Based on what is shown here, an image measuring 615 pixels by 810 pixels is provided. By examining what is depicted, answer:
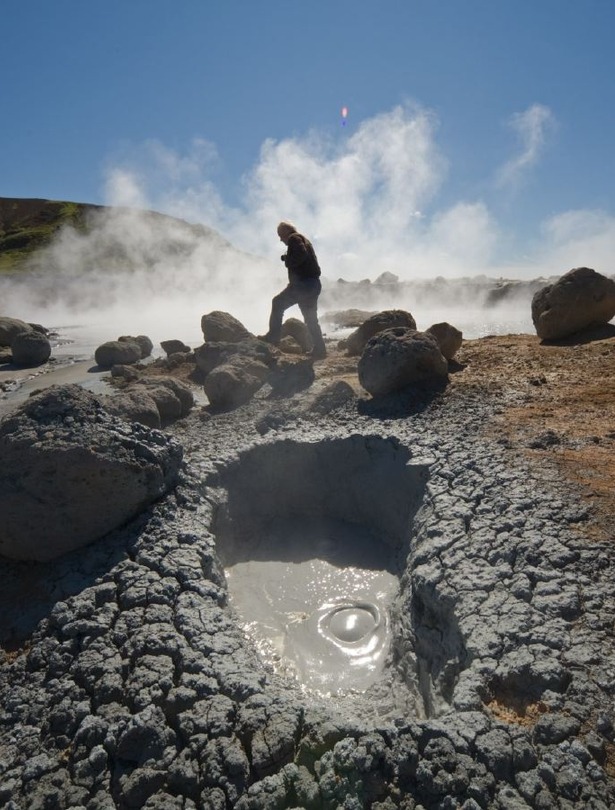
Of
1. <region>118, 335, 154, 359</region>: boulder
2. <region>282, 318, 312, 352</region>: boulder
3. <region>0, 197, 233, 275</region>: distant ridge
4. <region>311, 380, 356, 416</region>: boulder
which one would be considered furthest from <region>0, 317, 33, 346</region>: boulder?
<region>0, 197, 233, 275</region>: distant ridge

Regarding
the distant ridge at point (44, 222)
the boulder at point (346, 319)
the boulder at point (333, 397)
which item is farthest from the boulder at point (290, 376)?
the distant ridge at point (44, 222)

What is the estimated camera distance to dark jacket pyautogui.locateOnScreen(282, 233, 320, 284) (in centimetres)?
746

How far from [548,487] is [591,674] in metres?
1.46

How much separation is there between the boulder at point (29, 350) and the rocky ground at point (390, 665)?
802 centimetres

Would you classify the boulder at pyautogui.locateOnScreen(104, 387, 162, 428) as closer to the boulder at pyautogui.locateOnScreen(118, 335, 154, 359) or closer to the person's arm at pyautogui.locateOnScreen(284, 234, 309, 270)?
Answer: the person's arm at pyautogui.locateOnScreen(284, 234, 309, 270)

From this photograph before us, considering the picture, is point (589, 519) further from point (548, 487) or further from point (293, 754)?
point (293, 754)

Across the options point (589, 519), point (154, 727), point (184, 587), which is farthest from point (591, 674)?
point (184, 587)

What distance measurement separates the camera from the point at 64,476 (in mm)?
3449

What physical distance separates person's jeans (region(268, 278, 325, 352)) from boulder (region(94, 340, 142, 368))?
3.40 meters

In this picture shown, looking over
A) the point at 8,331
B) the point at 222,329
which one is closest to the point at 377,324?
the point at 222,329

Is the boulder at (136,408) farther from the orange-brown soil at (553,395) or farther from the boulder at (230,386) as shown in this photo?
the orange-brown soil at (553,395)

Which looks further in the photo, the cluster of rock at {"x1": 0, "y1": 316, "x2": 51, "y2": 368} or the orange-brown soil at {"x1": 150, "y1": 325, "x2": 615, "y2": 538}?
the cluster of rock at {"x1": 0, "y1": 316, "x2": 51, "y2": 368}

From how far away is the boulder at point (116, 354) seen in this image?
33.1 ft

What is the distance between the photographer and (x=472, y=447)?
4.39m
